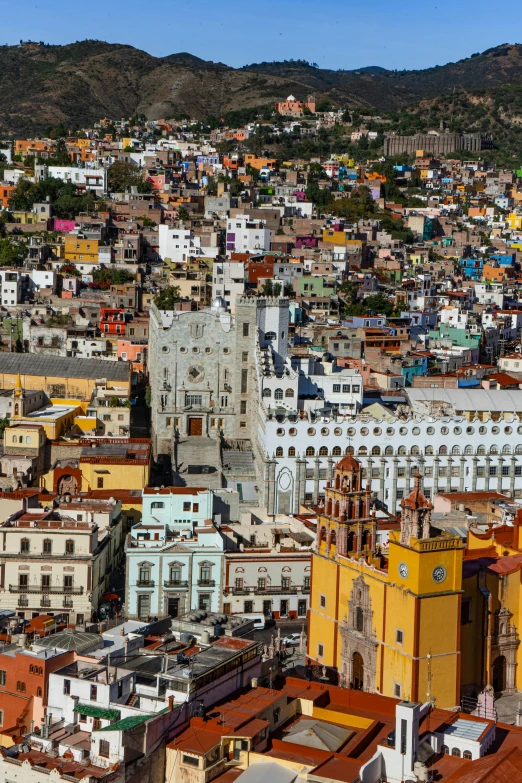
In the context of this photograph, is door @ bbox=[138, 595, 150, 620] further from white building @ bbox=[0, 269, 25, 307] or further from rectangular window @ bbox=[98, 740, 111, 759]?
white building @ bbox=[0, 269, 25, 307]

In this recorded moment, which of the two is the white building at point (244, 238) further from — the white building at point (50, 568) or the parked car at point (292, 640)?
the parked car at point (292, 640)

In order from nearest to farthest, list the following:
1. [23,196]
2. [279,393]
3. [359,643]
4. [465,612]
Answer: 1. [359,643]
2. [465,612]
3. [279,393]
4. [23,196]

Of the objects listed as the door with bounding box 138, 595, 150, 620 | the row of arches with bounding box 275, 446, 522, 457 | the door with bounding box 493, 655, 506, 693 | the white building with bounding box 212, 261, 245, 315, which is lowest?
the door with bounding box 493, 655, 506, 693

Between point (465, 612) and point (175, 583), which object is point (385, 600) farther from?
point (175, 583)

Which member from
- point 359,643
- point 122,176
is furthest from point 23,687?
point 122,176

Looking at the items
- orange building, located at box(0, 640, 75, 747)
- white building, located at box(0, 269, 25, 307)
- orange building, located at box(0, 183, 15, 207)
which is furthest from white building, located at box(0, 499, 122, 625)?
orange building, located at box(0, 183, 15, 207)

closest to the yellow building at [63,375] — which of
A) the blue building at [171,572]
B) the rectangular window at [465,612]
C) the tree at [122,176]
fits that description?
the blue building at [171,572]
